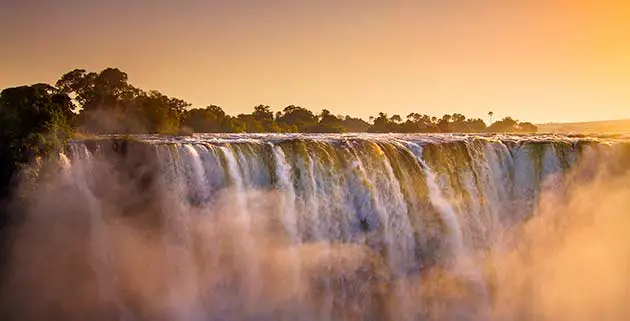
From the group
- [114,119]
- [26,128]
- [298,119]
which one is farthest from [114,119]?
[298,119]

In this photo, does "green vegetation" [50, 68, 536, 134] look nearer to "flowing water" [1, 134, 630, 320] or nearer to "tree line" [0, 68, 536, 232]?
"tree line" [0, 68, 536, 232]

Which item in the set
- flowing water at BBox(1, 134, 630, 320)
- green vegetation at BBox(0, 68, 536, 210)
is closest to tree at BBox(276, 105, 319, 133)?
green vegetation at BBox(0, 68, 536, 210)

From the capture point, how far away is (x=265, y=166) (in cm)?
1755

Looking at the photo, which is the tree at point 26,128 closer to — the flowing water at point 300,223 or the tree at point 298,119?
the flowing water at point 300,223

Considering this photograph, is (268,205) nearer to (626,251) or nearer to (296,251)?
(296,251)

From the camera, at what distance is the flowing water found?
653 inches

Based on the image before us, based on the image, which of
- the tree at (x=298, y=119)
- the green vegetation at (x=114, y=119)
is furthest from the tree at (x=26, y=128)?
the tree at (x=298, y=119)

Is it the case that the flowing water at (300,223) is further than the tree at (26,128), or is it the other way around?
the flowing water at (300,223)

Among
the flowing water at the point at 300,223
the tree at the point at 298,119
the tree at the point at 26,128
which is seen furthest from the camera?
the tree at the point at 298,119

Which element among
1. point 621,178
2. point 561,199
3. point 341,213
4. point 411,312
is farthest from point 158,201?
point 621,178

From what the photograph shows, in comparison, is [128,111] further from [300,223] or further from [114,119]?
[300,223]

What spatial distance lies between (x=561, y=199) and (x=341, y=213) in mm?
6173

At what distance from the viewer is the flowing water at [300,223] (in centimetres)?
1659

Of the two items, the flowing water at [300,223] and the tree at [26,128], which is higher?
the tree at [26,128]
